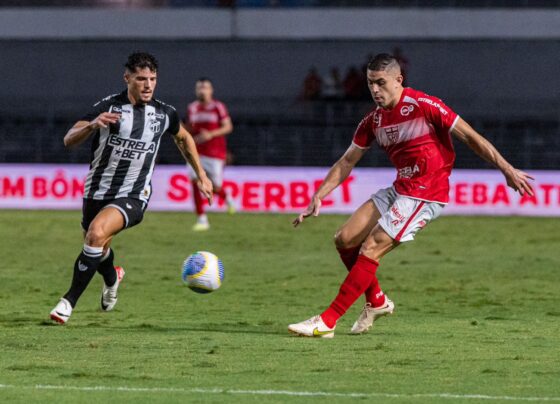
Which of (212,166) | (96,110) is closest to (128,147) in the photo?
(96,110)

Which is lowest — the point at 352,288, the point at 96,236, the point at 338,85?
the point at 352,288

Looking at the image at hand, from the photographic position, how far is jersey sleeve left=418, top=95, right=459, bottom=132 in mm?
8844

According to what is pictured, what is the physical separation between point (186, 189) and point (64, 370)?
53.9 ft

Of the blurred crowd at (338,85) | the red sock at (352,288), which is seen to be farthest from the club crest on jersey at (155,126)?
the blurred crowd at (338,85)

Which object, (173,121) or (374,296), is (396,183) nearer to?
(374,296)

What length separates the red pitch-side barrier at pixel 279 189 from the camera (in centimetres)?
2242

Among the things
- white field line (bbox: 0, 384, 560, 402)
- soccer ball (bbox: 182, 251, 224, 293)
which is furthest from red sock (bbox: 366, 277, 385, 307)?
white field line (bbox: 0, 384, 560, 402)

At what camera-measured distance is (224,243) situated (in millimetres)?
17875

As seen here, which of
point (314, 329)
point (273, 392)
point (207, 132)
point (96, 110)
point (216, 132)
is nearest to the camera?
point (273, 392)

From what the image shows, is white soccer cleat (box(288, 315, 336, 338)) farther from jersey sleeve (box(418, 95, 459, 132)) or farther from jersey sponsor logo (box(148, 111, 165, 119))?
jersey sponsor logo (box(148, 111, 165, 119))

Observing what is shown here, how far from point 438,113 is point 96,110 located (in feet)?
8.94

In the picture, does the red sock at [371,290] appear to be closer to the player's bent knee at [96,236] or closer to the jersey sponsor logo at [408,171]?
the jersey sponsor logo at [408,171]

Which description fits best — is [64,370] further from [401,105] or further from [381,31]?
[381,31]

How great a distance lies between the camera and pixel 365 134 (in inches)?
366
